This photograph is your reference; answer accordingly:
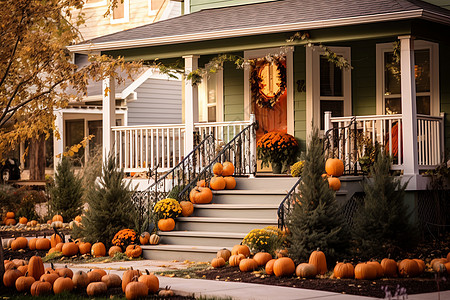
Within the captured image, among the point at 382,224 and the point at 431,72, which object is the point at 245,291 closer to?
the point at 382,224

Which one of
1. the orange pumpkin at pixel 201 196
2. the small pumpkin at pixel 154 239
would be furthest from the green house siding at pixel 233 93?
the small pumpkin at pixel 154 239

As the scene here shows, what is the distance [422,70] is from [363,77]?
1.21 metres

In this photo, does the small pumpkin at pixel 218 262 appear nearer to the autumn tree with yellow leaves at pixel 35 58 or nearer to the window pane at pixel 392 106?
the autumn tree with yellow leaves at pixel 35 58

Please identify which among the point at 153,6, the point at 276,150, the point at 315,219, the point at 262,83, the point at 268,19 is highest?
the point at 153,6

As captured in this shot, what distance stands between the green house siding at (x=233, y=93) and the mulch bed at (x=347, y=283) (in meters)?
6.87

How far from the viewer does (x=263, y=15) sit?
14.1 m

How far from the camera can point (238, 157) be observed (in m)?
13.6

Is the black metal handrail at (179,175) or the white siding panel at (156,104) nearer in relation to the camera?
the black metal handrail at (179,175)

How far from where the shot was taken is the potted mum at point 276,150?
1398cm

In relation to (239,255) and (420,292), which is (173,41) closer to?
(239,255)

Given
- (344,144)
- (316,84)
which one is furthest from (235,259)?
(316,84)

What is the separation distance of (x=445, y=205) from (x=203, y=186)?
4385 millimetres

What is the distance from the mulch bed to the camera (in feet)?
25.4

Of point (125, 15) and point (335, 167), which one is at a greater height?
point (125, 15)
